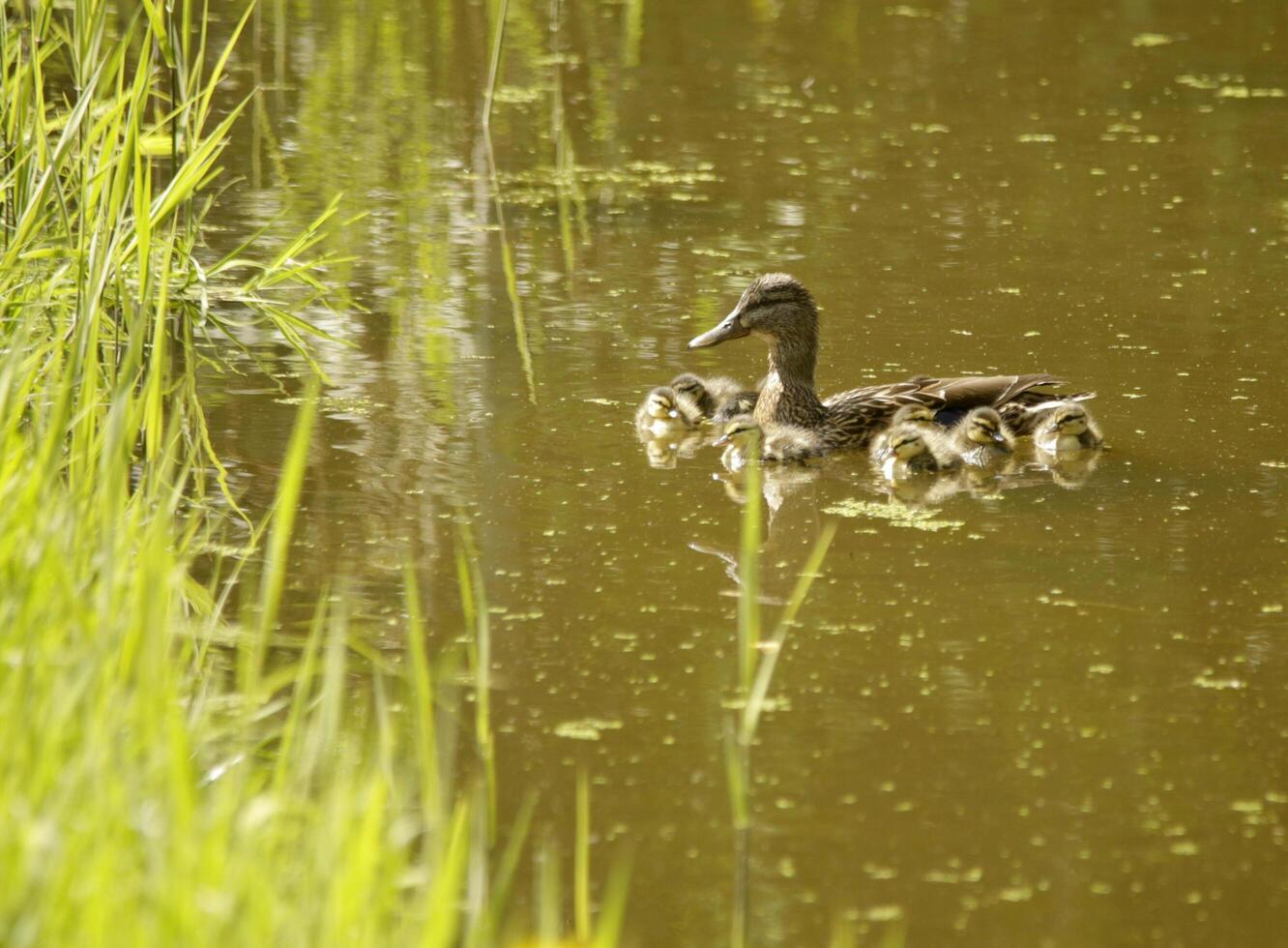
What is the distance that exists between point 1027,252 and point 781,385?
1693 millimetres

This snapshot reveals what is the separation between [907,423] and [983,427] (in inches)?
7.3

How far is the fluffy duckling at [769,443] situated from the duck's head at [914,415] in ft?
0.75

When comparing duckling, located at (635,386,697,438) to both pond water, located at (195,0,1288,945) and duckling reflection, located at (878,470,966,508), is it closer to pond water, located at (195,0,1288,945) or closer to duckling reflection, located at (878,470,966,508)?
pond water, located at (195,0,1288,945)

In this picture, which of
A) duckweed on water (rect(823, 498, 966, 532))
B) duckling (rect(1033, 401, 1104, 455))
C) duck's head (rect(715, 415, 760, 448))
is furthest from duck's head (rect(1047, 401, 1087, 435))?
duck's head (rect(715, 415, 760, 448))

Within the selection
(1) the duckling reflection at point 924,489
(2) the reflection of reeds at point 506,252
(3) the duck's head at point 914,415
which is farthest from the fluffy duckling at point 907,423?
(2) the reflection of reeds at point 506,252

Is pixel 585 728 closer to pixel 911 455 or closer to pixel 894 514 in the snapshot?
pixel 894 514

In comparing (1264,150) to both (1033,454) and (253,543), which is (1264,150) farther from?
(253,543)

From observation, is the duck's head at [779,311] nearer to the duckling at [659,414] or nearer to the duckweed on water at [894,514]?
the duckling at [659,414]

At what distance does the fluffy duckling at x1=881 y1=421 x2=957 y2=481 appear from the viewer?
4875 mm

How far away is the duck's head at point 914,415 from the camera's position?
5.01 metres

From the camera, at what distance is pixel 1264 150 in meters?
8.13

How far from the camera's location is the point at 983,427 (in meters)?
4.95

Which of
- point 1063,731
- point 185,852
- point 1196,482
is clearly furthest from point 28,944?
point 1196,482

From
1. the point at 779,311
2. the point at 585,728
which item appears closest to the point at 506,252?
the point at 779,311
